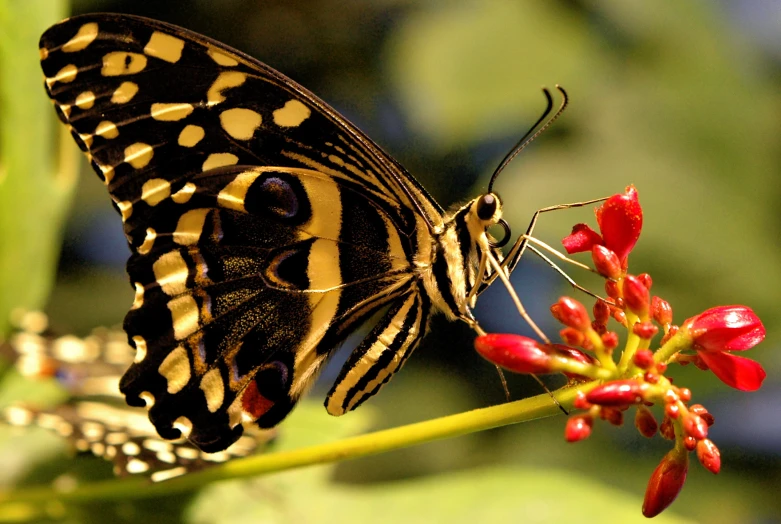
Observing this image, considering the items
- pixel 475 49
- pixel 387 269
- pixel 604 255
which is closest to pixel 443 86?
pixel 475 49

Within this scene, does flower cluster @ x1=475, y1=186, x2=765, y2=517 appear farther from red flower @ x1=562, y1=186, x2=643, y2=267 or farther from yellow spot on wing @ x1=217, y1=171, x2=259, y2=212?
yellow spot on wing @ x1=217, y1=171, x2=259, y2=212

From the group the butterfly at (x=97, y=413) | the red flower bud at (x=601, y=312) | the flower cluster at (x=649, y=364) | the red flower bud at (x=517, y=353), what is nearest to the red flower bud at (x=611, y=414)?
the flower cluster at (x=649, y=364)

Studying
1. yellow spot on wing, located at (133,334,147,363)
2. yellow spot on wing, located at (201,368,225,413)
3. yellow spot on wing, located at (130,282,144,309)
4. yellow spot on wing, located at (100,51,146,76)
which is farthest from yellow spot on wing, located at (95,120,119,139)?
yellow spot on wing, located at (201,368,225,413)

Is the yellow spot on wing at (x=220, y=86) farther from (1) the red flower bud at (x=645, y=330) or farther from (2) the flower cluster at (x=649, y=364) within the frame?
(1) the red flower bud at (x=645, y=330)

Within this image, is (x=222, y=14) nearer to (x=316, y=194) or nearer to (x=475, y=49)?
(x=475, y=49)

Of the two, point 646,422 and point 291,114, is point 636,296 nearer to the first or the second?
point 646,422

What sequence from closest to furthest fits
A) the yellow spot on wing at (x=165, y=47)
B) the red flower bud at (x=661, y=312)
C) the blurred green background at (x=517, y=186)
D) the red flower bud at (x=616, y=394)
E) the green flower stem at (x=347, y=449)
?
the red flower bud at (x=616, y=394) → the green flower stem at (x=347, y=449) → the red flower bud at (x=661, y=312) → the yellow spot on wing at (x=165, y=47) → the blurred green background at (x=517, y=186)
